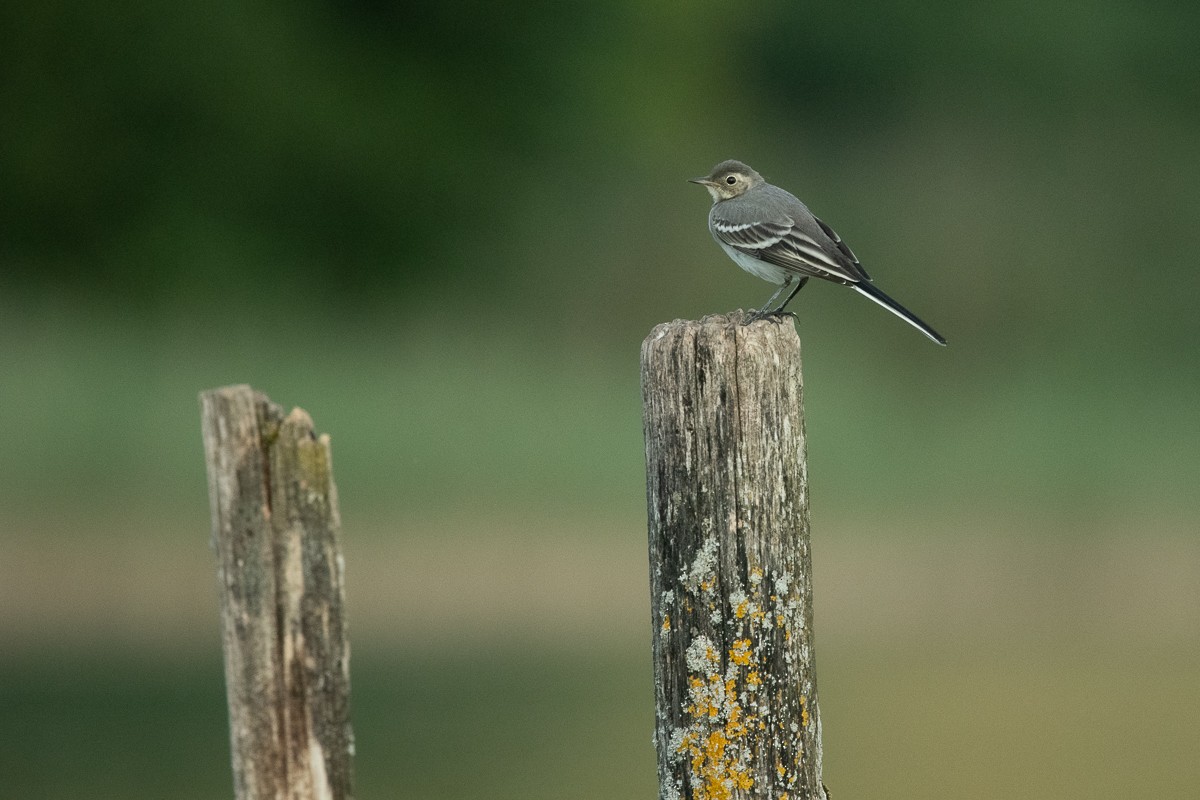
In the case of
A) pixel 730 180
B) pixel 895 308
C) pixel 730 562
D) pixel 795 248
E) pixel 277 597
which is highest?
pixel 730 180

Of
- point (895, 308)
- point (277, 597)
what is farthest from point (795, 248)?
point (277, 597)

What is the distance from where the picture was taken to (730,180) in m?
8.10

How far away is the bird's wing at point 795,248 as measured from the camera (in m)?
6.71

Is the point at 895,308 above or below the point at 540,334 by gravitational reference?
below

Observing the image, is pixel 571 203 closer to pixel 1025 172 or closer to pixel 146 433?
pixel 1025 172

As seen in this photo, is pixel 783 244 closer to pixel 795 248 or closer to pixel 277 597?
pixel 795 248

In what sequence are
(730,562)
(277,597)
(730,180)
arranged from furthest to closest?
(730,180) < (730,562) < (277,597)

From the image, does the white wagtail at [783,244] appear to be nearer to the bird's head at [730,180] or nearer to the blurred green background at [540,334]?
the bird's head at [730,180]

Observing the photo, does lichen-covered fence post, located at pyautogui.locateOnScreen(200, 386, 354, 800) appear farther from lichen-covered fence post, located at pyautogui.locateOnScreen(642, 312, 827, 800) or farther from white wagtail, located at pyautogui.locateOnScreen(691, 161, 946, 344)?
Result: white wagtail, located at pyautogui.locateOnScreen(691, 161, 946, 344)

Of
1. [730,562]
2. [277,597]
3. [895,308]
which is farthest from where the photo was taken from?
[895,308]

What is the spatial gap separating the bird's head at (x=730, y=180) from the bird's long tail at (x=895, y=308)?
1434 mm

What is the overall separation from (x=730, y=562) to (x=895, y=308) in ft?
8.27

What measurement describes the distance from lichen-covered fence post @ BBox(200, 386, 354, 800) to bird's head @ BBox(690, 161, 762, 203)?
4588 millimetres

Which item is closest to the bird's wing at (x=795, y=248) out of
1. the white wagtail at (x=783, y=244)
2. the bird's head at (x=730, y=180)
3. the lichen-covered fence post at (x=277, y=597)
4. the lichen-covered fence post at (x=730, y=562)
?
the white wagtail at (x=783, y=244)
